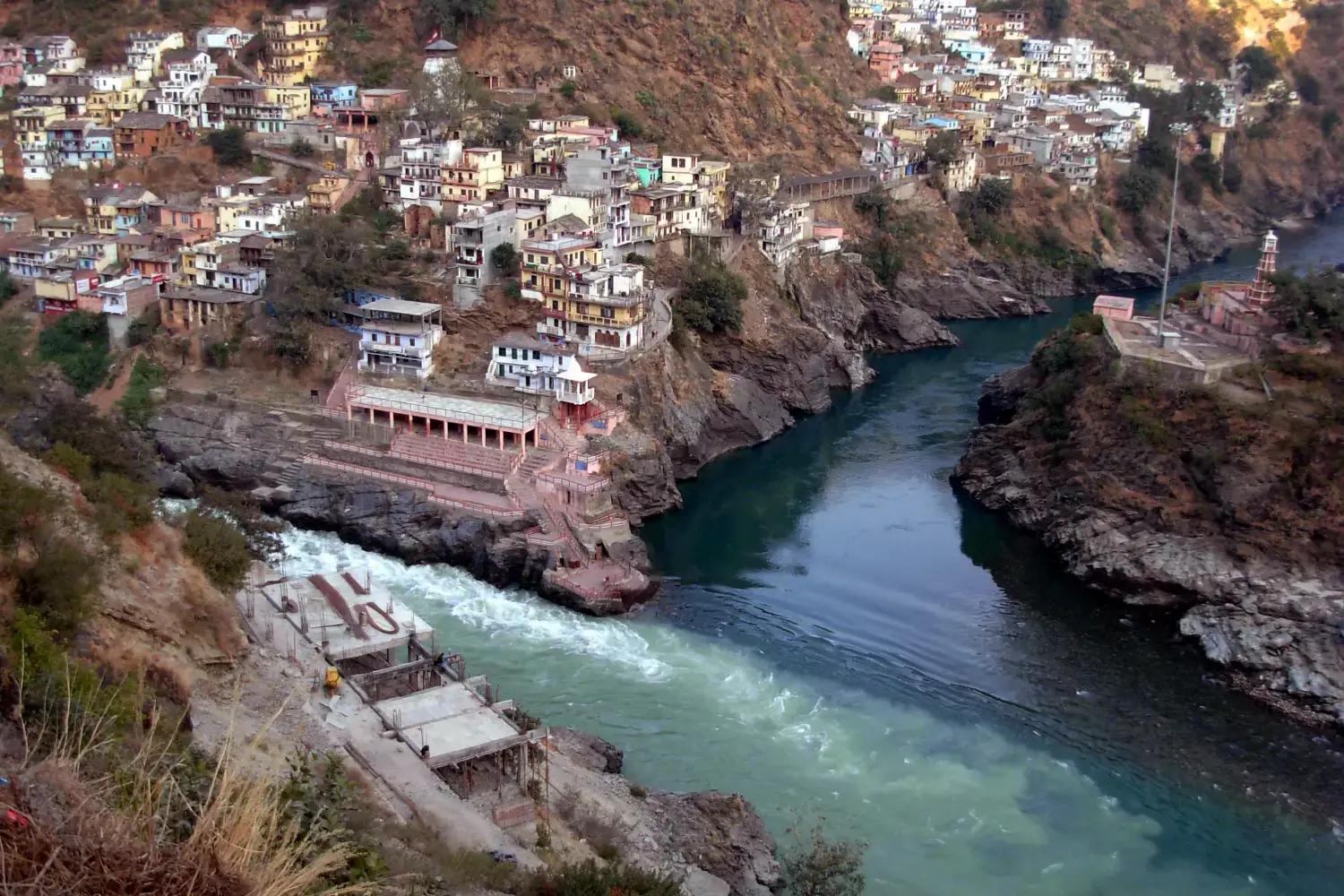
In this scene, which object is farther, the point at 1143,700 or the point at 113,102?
the point at 113,102

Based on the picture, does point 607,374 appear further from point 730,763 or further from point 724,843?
point 724,843

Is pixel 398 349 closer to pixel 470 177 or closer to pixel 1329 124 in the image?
pixel 470 177

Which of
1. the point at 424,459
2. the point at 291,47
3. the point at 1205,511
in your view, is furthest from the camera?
the point at 291,47

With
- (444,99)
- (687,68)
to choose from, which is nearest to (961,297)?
A: (687,68)

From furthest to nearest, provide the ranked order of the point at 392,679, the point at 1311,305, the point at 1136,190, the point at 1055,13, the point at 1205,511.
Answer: the point at 1055,13 < the point at 1136,190 < the point at 1311,305 < the point at 1205,511 < the point at 392,679

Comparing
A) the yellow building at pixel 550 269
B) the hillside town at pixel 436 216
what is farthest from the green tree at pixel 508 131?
the yellow building at pixel 550 269

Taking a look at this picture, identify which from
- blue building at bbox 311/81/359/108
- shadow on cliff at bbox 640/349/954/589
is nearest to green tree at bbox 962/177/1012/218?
shadow on cliff at bbox 640/349/954/589

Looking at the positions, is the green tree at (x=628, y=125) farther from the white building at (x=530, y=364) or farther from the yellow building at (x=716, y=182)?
the white building at (x=530, y=364)
